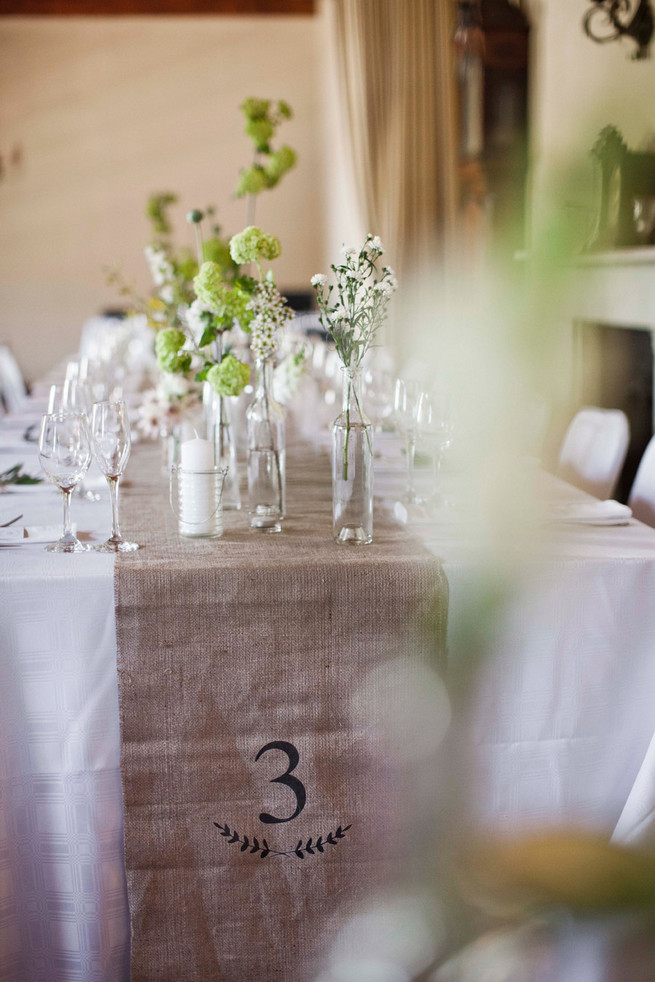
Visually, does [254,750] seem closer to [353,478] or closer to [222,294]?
[353,478]

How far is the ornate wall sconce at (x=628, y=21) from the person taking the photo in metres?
2.91

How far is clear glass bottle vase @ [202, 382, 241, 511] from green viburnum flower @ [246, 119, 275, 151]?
573mm

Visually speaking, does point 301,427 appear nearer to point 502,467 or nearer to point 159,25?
point 502,467

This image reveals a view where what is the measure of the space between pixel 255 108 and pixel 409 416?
32.9 inches

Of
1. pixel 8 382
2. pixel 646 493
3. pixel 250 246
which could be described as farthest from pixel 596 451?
pixel 8 382

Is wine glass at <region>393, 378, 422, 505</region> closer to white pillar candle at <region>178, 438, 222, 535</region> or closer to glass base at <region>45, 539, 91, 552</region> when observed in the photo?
white pillar candle at <region>178, 438, 222, 535</region>

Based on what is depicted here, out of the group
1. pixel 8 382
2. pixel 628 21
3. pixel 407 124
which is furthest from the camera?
pixel 8 382

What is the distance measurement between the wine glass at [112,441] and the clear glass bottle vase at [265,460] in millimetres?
212

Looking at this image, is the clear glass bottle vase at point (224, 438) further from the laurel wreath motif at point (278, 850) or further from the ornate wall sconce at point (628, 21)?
the ornate wall sconce at point (628, 21)

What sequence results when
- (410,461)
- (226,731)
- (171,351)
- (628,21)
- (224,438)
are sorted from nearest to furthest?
(226,731)
(171,351)
(410,461)
(224,438)
(628,21)

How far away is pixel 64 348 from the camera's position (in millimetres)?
8547

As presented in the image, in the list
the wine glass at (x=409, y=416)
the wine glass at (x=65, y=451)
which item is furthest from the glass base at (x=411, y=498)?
the wine glass at (x=65, y=451)

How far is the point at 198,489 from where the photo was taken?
4.69 ft

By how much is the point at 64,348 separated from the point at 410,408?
7438 millimetres
